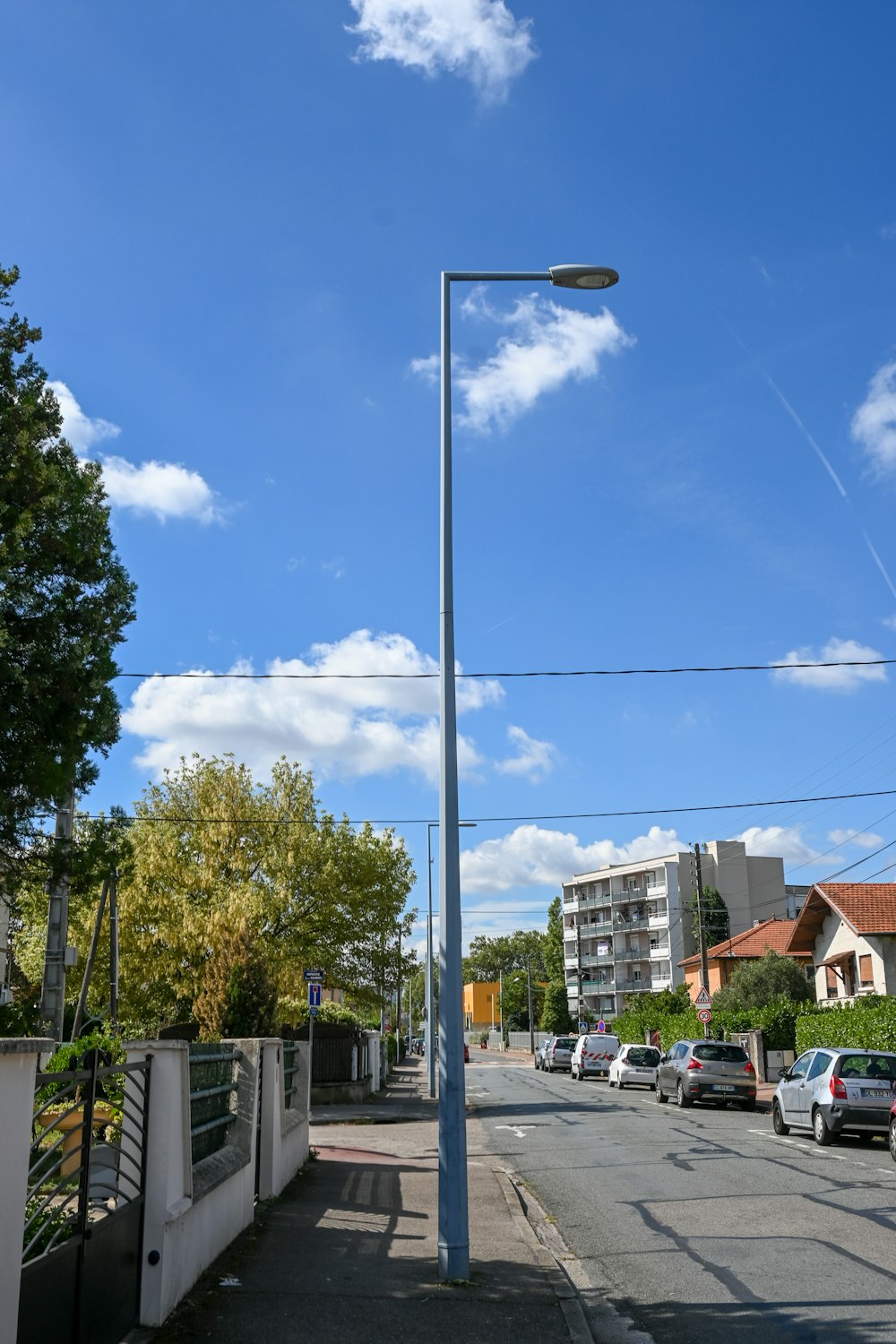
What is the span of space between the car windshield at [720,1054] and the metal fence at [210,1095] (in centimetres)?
2066

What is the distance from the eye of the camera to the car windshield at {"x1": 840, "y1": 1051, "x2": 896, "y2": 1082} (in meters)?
18.7

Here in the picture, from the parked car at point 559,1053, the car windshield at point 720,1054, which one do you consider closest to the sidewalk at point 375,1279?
the car windshield at point 720,1054

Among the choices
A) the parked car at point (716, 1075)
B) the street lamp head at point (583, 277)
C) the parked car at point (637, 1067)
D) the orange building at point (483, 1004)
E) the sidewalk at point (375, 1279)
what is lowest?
the orange building at point (483, 1004)

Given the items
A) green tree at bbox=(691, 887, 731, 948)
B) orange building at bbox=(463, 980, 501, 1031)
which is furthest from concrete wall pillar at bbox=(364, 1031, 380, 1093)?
orange building at bbox=(463, 980, 501, 1031)

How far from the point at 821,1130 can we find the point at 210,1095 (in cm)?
1339

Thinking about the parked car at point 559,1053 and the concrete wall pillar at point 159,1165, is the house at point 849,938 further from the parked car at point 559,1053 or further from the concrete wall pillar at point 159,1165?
the concrete wall pillar at point 159,1165

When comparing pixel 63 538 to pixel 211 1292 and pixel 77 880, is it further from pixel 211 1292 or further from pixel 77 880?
pixel 211 1292

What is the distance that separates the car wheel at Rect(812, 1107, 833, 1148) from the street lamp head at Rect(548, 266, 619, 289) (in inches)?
560

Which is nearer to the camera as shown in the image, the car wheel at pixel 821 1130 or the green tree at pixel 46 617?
the green tree at pixel 46 617

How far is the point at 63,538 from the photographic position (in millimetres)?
8742

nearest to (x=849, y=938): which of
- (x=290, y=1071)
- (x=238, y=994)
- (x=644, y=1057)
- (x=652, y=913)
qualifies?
(x=644, y=1057)

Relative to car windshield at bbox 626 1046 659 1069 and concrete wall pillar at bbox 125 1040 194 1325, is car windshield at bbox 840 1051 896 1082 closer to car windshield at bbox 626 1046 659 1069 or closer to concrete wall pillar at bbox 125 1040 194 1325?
concrete wall pillar at bbox 125 1040 194 1325

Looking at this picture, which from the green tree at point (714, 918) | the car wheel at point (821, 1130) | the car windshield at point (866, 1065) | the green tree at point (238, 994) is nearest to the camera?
the green tree at point (238, 994)

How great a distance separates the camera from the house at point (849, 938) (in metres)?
A: 42.2
